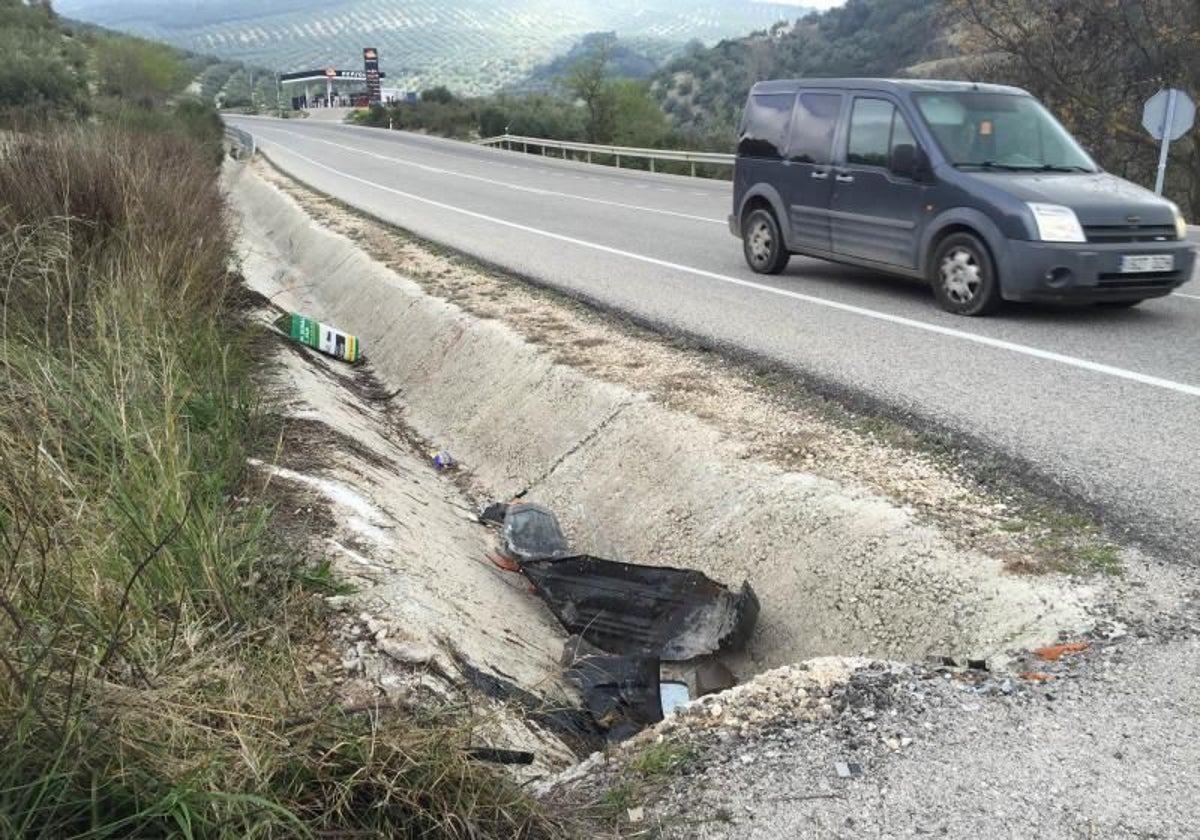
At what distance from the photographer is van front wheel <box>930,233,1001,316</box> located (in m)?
8.08

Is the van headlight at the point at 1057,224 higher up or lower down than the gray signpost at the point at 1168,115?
lower down

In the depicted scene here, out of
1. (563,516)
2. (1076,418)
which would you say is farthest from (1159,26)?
(563,516)

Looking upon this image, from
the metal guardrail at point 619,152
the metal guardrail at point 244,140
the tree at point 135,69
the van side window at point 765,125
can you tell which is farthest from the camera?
the tree at point 135,69

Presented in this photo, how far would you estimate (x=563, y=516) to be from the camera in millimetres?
6371

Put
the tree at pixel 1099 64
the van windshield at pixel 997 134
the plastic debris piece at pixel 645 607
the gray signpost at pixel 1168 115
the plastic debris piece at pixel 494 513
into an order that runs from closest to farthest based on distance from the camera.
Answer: the plastic debris piece at pixel 645 607
the plastic debris piece at pixel 494 513
the van windshield at pixel 997 134
the gray signpost at pixel 1168 115
the tree at pixel 1099 64

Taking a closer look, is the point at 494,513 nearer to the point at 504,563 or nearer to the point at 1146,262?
the point at 504,563

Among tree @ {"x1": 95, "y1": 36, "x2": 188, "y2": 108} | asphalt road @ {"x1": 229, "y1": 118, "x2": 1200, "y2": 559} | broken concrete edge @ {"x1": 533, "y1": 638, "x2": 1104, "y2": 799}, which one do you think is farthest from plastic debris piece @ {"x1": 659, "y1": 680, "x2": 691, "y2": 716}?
tree @ {"x1": 95, "y1": 36, "x2": 188, "y2": 108}

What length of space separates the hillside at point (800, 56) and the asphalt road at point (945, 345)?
53802 mm

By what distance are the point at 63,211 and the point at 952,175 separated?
7.14 meters

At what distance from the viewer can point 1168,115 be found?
51.1 ft

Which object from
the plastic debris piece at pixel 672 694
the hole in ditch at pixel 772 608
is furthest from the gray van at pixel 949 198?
the plastic debris piece at pixel 672 694

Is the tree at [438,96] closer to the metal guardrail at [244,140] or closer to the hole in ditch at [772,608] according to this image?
Answer: the metal guardrail at [244,140]

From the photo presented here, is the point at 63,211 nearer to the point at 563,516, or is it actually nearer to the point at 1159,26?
the point at 563,516

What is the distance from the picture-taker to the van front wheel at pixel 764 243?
1049cm
